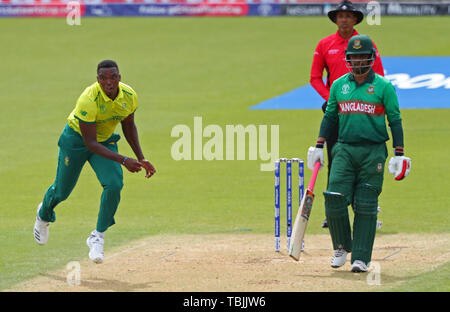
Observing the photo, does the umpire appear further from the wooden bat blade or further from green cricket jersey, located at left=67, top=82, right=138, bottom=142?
green cricket jersey, located at left=67, top=82, right=138, bottom=142

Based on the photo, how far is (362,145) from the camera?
25.3 feet

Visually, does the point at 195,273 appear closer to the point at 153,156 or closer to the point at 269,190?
the point at 269,190

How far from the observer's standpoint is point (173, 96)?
20750mm

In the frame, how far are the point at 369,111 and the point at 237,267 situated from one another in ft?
5.95

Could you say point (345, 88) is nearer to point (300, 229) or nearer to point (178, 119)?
point (300, 229)

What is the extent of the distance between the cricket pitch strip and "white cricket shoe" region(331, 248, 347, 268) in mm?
55

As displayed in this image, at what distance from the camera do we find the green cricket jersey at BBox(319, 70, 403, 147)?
25.1 feet

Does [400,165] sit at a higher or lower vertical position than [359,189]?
higher

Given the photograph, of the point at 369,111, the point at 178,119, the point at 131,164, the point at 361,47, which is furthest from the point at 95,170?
the point at 178,119

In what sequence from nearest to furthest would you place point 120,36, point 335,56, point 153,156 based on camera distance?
point 335,56
point 153,156
point 120,36

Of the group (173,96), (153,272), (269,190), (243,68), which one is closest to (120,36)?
(243,68)

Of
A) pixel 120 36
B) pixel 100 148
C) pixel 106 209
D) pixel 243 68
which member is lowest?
pixel 106 209

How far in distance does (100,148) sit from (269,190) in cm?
475

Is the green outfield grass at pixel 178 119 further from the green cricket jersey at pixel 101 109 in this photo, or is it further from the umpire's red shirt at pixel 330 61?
the umpire's red shirt at pixel 330 61
